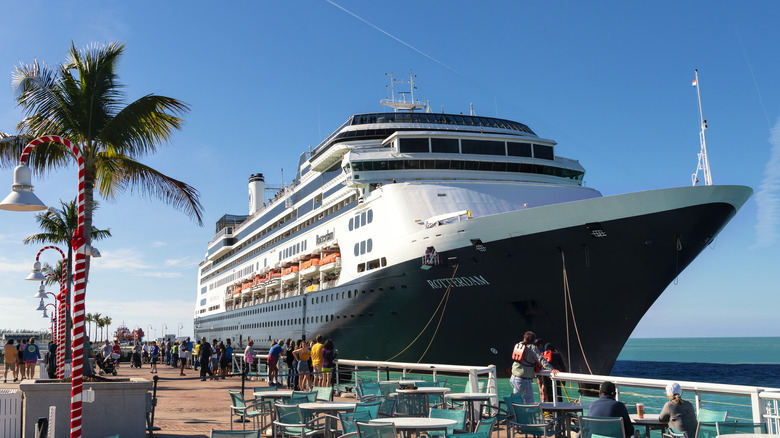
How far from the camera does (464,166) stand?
25953 mm

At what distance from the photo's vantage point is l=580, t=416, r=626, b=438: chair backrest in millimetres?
6457

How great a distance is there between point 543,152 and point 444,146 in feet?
13.8

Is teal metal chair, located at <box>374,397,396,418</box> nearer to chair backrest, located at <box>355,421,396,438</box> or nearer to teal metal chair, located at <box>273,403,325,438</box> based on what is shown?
teal metal chair, located at <box>273,403,325,438</box>

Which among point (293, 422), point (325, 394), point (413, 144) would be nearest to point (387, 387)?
point (325, 394)

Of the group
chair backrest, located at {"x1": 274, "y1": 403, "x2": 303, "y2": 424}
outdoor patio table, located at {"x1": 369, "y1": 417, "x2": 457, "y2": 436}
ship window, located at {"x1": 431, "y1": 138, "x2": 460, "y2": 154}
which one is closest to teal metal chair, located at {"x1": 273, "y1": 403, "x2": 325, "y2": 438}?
chair backrest, located at {"x1": 274, "y1": 403, "x2": 303, "y2": 424}

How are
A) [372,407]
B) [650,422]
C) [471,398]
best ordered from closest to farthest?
[650,422]
[372,407]
[471,398]

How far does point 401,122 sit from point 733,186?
56.8 ft

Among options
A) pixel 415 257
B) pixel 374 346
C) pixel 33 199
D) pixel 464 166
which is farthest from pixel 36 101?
pixel 464 166

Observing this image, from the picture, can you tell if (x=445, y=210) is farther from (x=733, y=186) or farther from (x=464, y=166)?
(x=733, y=186)

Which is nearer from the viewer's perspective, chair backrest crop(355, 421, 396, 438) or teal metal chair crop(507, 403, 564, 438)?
chair backrest crop(355, 421, 396, 438)

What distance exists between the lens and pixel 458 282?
63.7ft

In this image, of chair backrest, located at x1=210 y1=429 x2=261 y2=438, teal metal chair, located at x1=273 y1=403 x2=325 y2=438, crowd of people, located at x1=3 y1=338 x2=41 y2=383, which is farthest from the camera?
crowd of people, located at x1=3 y1=338 x2=41 y2=383

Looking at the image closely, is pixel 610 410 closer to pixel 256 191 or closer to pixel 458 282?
pixel 458 282

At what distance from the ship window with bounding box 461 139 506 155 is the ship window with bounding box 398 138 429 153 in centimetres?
153
